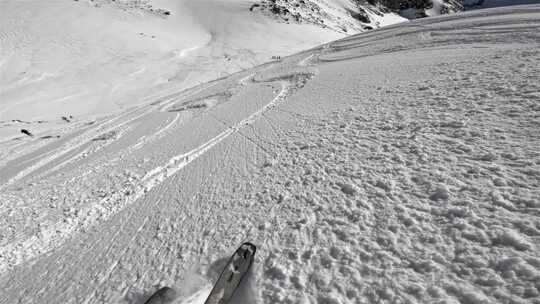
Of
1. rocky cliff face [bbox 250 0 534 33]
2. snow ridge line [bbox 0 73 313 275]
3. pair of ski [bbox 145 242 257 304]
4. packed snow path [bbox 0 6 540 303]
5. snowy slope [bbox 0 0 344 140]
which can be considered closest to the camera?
packed snow path [bbox 0 6 540 303]

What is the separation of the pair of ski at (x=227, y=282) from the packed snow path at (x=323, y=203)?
93 mm

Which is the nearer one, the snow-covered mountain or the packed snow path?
the packed snow path

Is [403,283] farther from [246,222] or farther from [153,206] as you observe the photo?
[153,206]

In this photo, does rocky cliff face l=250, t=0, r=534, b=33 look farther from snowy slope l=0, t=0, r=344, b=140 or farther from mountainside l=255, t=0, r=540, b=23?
snowy slope l=0, t=0, r=344, b=140

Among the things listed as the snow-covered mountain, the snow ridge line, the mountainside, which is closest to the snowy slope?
the snow-covered mountain

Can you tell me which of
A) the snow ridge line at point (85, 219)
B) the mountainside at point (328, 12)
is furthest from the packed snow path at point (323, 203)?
the mountainside at point (328, 12)

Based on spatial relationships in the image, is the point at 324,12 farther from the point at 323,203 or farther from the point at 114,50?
the point at 323,203

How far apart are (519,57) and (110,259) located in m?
7.01

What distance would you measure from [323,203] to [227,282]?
1053 millimetres

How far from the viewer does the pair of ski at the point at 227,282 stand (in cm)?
176

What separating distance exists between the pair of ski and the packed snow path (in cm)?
9

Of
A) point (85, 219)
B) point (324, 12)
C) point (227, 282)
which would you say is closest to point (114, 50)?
point (85, 219)

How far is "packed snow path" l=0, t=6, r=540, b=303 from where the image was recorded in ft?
5.45

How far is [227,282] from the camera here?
1832 millimetres
